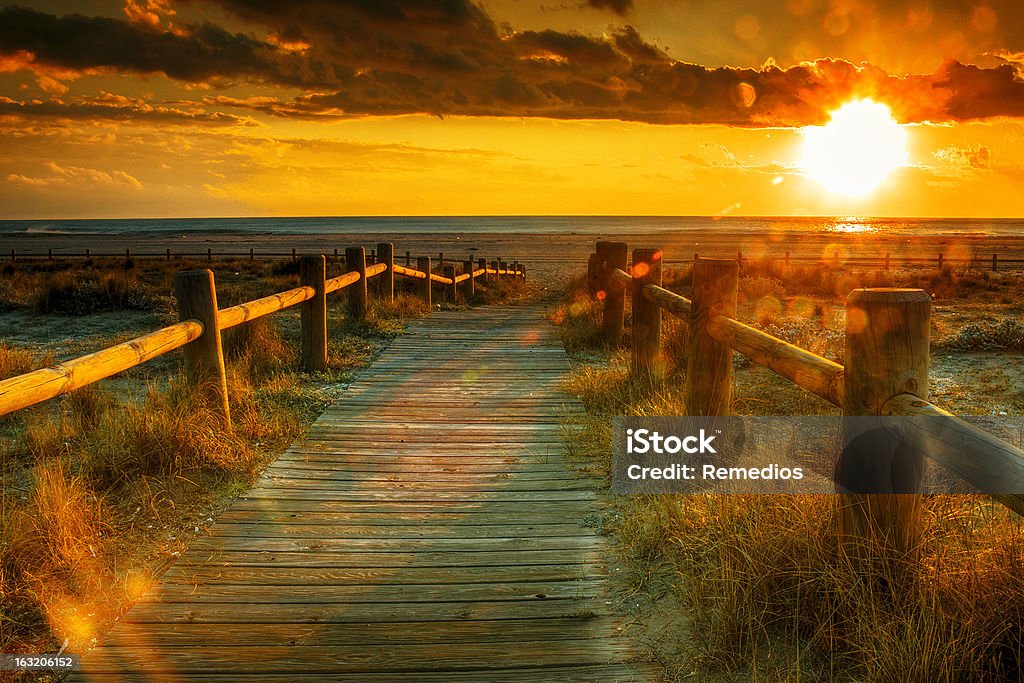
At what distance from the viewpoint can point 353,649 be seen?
3012 millimetres

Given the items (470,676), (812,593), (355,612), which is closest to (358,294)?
(355,612)

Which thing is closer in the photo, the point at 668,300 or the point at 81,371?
the point at 81,371

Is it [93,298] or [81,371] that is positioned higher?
[81,371]

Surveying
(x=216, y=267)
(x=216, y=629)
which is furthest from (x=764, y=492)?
(x=216, y=267)

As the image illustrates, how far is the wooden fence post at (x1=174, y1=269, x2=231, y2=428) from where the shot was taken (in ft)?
17.6

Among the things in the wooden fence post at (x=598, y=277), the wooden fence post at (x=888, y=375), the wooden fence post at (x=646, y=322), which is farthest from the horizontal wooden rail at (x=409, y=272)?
the wooden fence post at (x=888, y=375)

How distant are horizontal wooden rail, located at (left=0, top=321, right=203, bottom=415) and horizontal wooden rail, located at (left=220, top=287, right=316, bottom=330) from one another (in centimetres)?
61

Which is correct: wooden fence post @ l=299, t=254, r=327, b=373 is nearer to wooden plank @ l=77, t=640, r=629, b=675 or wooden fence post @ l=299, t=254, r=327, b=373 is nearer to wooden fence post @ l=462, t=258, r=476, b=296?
wooden plank @ l=77, t=640, r=629, b=675

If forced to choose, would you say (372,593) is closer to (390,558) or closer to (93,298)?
(390,558)

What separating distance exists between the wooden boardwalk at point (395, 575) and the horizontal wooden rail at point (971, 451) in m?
1.37

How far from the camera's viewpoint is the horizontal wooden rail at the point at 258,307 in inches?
229

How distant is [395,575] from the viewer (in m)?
3.65

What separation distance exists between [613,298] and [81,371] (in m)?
6.72

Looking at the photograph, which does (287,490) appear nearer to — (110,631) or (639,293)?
(110,631)
